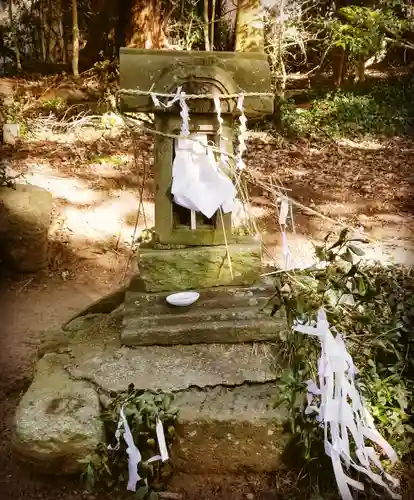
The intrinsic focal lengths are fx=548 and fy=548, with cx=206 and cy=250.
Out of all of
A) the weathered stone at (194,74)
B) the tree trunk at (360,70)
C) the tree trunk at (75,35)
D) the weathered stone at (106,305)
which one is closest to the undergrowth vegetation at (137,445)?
the weathered stone at (106,305)

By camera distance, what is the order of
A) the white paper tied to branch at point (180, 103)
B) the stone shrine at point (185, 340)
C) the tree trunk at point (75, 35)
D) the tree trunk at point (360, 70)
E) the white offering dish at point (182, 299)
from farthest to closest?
the tree trunk at point (360, 70)
the tree trunk at point (75, 35)
the white offering dish at point (182, 299)
the white paper tied to branch at point (180, 103)
the stone shrine at point (185, 340)

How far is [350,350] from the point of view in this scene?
3.37 m

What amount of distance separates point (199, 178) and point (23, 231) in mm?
2877

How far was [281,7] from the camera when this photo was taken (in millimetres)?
10156

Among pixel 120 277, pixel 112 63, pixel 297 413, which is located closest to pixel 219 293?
pixel 297 413

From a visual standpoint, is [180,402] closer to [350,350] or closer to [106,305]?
[350,350]

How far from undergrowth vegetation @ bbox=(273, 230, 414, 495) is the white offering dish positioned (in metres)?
0.51

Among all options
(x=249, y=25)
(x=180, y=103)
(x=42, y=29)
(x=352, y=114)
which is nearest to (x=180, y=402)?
(x=180, y=103)

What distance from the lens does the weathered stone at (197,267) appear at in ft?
11.5

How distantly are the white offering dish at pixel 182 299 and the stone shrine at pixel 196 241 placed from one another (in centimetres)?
5

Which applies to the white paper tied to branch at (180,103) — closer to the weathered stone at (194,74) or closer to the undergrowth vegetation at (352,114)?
the weathered stone at (194,74)

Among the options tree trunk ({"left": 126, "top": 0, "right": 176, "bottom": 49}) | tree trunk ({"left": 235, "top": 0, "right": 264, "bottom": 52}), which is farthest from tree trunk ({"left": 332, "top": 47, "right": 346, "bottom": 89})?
tree trunk ({"left": 126, "top": 0, "right": 176, "bottom": 49})

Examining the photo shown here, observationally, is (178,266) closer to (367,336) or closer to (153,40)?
(367,336)

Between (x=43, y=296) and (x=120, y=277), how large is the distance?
0.80 meters
